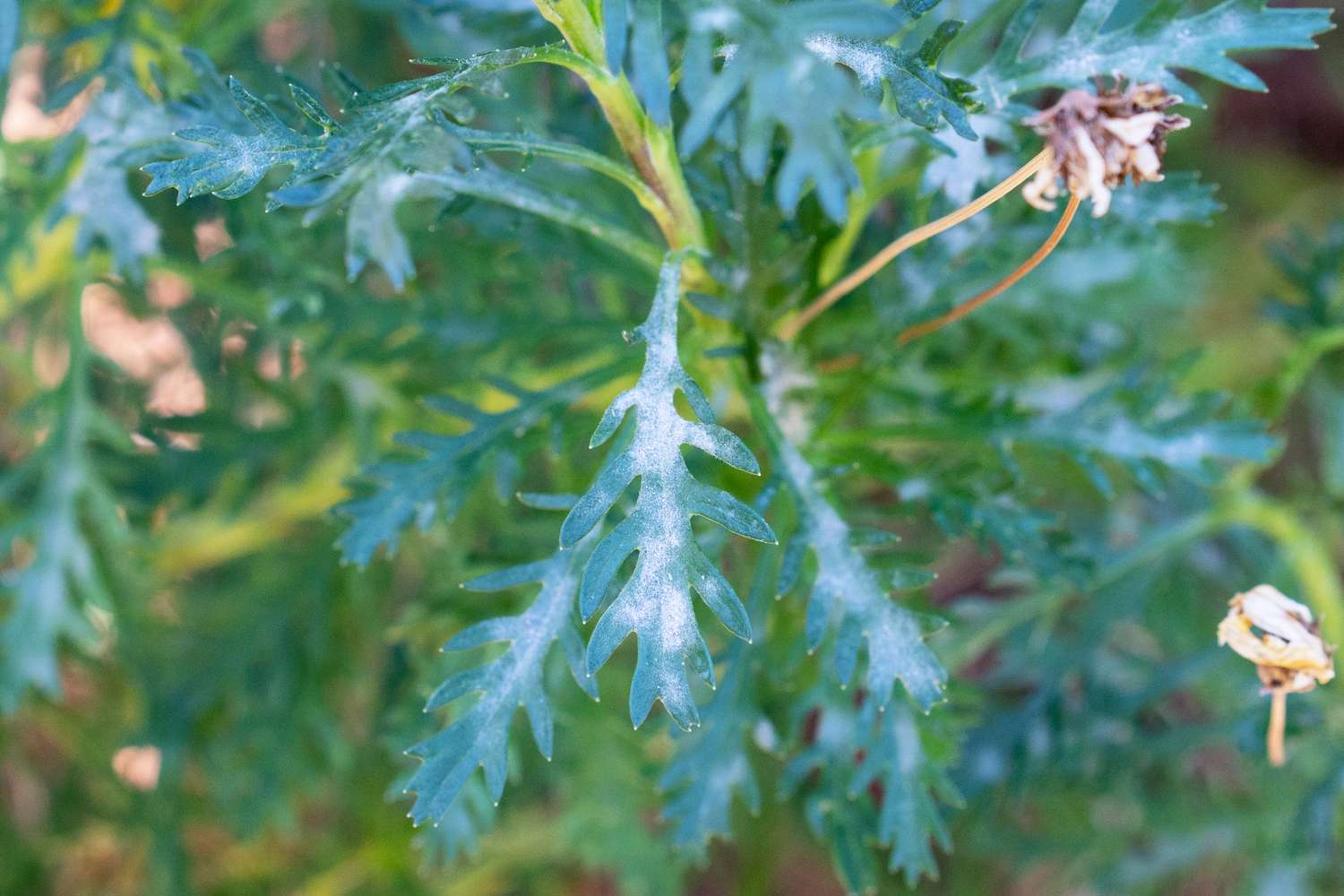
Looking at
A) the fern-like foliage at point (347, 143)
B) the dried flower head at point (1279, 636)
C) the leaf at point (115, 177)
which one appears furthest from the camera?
the leaf at point (115, 177)

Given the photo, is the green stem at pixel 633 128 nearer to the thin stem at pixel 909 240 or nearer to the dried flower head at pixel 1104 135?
the thin stem at pixel 909 240

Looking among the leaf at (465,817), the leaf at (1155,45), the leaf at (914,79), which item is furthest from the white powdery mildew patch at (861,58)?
the leaf at (465,817)

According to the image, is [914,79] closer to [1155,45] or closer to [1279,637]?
[1155,45]

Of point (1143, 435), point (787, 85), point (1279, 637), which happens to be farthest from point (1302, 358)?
point (787, 85)

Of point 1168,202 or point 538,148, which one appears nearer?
point 538,148

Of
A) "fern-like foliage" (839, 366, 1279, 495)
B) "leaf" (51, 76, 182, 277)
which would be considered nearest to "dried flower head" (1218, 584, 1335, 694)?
"fern-like foliage" (839, 366, 1279, 495)

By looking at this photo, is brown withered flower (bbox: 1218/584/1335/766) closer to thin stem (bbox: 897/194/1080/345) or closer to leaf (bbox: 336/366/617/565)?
thin stem (bbox: 897/194/1080/345)
